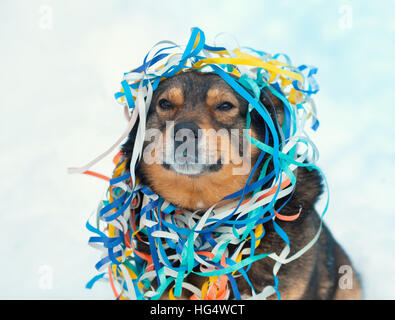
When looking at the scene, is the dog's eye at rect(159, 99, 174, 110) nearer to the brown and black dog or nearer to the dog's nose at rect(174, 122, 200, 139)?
the brown and black dog

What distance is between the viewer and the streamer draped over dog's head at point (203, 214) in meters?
2.09

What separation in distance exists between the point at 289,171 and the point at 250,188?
0.22m

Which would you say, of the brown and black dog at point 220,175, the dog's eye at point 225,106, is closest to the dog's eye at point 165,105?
the brown and black dog at point 220,175

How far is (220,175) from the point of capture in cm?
216

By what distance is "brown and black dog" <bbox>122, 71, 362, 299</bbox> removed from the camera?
2176mm

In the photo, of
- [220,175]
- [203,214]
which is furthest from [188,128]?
[203,214]

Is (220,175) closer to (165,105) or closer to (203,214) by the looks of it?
(203,214)

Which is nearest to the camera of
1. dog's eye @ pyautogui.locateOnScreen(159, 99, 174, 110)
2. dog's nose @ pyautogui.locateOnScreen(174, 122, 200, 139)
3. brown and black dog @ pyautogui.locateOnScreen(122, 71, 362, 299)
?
dog's nose @ pyautogui.locateOnScreen(174, 122, 200, 139)

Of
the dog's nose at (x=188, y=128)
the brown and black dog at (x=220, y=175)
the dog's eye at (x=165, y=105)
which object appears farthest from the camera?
the dog's eye at (x=165, y=105)

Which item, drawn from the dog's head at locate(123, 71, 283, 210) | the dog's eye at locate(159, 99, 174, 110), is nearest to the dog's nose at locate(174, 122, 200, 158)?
the dog's head at locate(123, 71, 283, 210)

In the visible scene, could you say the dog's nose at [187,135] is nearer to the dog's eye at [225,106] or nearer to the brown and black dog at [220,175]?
the brown and black dog at [220,175]

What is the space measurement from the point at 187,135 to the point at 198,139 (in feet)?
0.20
